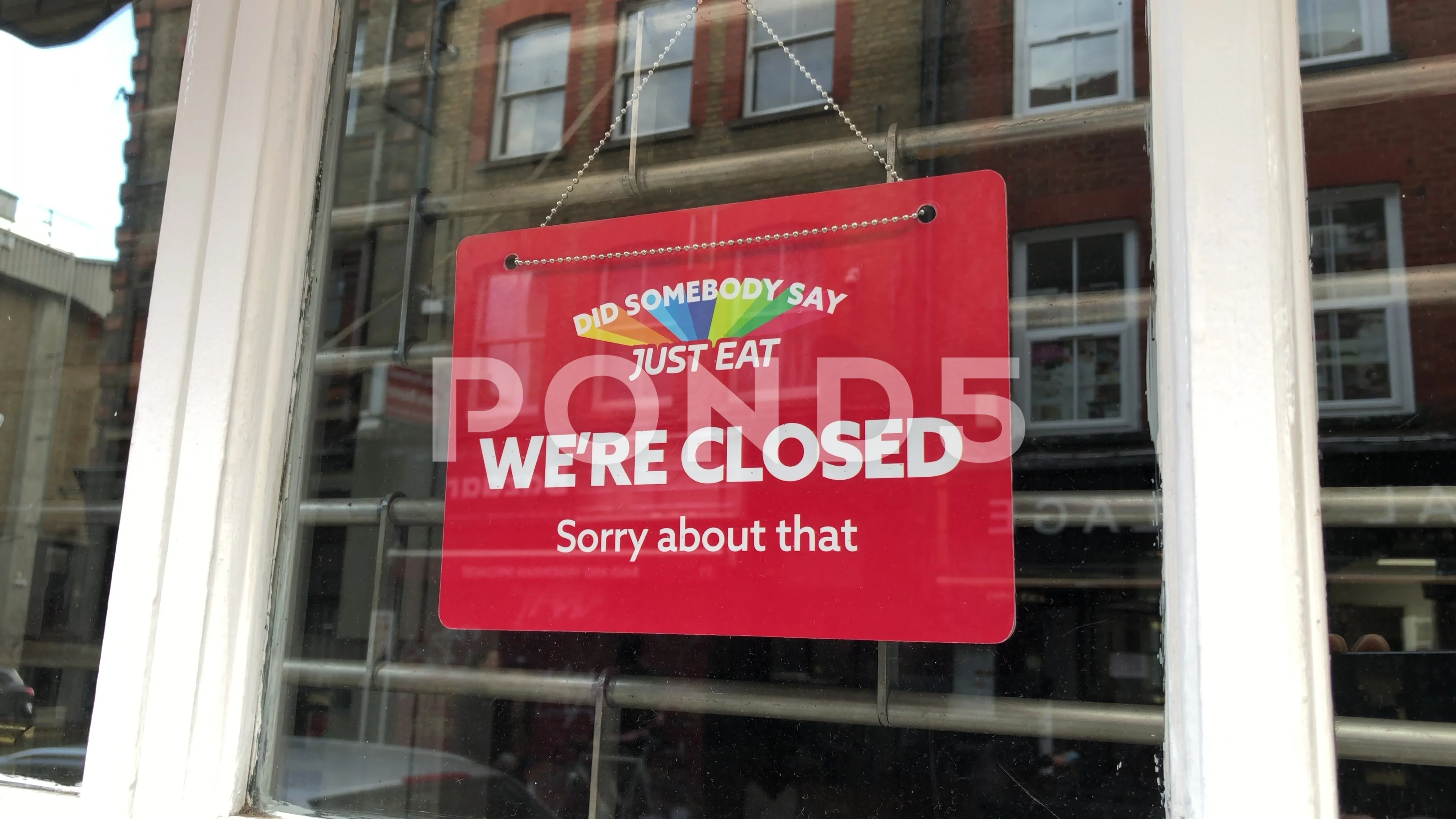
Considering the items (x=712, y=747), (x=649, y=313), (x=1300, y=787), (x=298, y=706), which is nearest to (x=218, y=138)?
(x=649, y=313)

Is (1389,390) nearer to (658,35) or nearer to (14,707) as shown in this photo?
(658,35)

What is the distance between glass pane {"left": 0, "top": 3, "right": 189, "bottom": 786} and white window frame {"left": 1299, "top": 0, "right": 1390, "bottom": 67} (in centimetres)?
148

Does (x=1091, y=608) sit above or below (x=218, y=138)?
below

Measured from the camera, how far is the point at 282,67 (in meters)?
1.26

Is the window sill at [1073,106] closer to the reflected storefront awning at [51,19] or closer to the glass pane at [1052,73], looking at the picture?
the glass pane at [1052,73]

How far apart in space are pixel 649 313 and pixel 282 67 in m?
0.56

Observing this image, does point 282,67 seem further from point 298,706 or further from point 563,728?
point 563,728

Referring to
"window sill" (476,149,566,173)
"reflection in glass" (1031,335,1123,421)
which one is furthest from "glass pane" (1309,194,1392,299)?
"window sill" (476,149,566,173)

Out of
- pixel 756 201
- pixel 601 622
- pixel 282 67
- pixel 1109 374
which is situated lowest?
pixel 601 622

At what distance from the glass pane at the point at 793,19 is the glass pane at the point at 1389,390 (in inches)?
26.9

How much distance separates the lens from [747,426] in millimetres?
1157

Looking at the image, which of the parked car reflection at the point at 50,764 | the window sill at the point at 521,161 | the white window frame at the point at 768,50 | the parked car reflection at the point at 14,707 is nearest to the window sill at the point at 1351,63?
the white window frame at the point at 768,50

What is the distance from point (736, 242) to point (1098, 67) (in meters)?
0.46

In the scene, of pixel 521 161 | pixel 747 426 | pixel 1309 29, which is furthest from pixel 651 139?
pixel 1309 29
